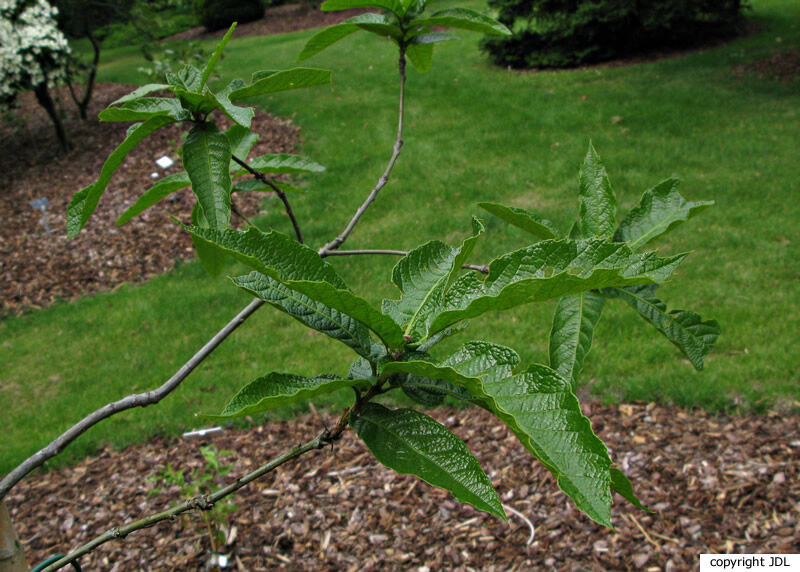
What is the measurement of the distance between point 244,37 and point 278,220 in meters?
10.7

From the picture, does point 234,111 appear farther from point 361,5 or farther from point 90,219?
point 90,219

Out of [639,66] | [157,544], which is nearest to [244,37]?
[639,66]

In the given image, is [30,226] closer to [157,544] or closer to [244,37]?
[157,544]

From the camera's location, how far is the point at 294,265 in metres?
0.75

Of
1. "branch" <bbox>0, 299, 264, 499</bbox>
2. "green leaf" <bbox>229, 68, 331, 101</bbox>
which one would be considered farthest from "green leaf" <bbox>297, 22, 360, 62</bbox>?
"branch" <bbox>0, 299, 264, 499</bbox>

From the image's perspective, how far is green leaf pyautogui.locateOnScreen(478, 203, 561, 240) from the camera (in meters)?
1.14

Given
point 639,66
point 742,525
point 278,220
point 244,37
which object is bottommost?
point 742,525

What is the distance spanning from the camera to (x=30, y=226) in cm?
711

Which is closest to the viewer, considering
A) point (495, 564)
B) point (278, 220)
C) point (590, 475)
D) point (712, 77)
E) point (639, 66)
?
point (590, 475)

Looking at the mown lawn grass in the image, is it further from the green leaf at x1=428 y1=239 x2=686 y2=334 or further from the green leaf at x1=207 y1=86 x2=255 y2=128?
the green leaf at x1=428 y1=239 x2=686 y2=334

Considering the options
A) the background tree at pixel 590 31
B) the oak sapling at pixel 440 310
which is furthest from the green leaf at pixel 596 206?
the background tree at pixel 590 31

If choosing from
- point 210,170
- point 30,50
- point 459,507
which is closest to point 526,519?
point 459,507

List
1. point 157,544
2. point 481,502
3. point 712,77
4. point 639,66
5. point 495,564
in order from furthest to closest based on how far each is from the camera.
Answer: point 639,66, point 712,77, point 157,544, point 495,564, point 481,502

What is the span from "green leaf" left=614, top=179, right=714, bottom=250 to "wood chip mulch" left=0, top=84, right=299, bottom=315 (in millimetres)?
4362
